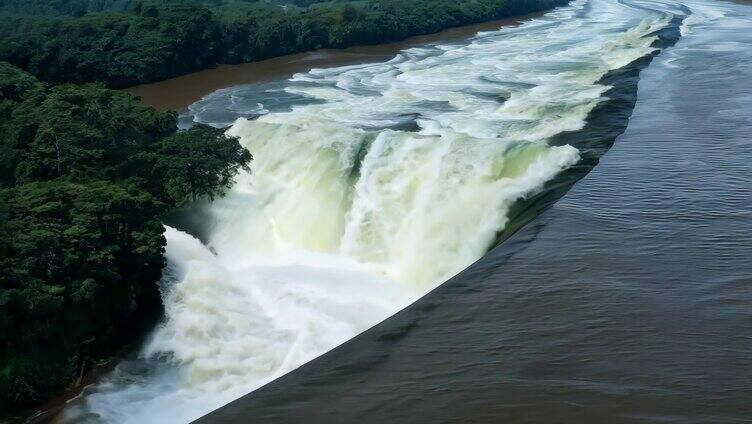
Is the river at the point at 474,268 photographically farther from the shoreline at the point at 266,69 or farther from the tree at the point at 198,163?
the shoreline at the point at 266,69

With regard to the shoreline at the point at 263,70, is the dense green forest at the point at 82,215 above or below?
above

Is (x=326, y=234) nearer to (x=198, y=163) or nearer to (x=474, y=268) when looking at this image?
(x=198, y=163)

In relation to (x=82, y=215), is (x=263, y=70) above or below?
below

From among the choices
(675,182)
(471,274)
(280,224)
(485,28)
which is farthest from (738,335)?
(485,28)

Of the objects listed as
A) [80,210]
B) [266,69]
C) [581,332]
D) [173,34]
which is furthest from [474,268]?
[173,34]

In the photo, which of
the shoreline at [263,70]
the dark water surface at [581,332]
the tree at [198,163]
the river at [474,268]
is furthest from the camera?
the shoreline at [263,70]

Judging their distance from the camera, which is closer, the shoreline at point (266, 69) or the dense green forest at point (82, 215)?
the dense green forest at point (82, 215)

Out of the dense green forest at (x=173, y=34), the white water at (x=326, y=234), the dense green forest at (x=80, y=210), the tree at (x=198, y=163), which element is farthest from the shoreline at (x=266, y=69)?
the tree at (x=198, y=163)
